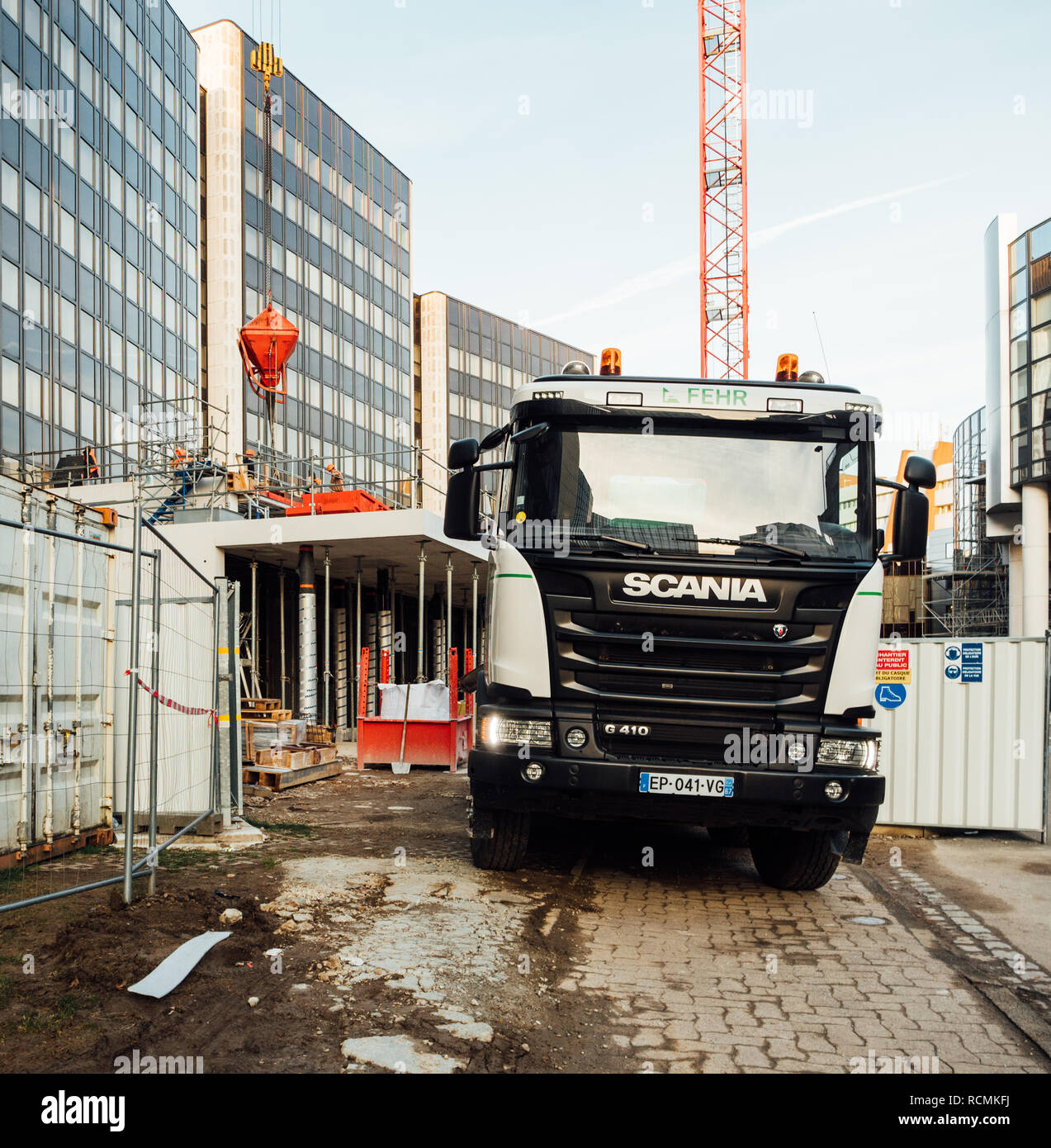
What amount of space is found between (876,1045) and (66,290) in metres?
29.1

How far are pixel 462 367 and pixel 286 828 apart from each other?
5491cm

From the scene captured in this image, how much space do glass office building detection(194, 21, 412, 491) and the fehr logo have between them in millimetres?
31103

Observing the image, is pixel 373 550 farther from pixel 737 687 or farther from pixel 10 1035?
pixel 10 1035

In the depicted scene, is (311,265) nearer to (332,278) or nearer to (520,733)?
(332,278)

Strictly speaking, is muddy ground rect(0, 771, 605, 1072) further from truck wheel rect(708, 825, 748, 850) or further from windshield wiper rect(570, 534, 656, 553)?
windshield wiper rect(570, 534, 656, 553)

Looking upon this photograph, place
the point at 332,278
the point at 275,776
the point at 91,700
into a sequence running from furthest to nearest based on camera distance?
the point at 332,278 → the point at 275,776 → the point at 91,700

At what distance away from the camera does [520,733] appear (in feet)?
18.5

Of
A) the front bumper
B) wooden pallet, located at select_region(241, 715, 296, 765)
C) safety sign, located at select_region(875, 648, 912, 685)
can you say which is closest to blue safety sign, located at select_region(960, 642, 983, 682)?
safety sign, located at select_region(875, 648, 912, 685)

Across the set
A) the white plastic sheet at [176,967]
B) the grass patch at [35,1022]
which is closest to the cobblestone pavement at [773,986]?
the white plastic sheet at [176,967]

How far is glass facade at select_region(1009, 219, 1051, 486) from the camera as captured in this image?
32.5 meters

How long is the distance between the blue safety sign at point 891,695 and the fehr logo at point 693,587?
4234 mm

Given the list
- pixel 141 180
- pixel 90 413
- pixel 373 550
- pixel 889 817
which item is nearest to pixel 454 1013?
pixel 889 817

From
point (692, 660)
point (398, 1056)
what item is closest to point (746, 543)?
point (692, 660)

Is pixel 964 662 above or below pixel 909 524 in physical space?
below
